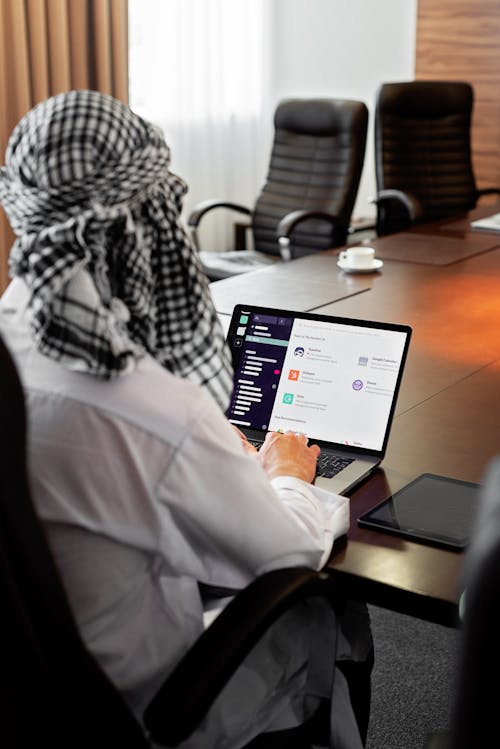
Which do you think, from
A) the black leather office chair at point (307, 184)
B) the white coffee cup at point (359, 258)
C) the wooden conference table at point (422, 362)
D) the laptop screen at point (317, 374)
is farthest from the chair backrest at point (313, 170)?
the laptop screen at point (317, 374)

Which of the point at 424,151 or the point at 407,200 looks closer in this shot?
the point at 407,200

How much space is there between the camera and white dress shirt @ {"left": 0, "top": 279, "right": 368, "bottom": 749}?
1162mm

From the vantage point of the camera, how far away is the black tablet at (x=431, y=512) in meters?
1.46

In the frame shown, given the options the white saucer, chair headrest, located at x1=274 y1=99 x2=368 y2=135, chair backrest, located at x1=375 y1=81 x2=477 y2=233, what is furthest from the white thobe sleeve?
chair backrest, located at x1=375 y1=81 x2=477 y2=233

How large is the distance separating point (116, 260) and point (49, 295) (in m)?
0.11

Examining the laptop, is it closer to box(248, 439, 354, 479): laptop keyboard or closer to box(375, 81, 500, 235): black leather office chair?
box(248, 439, 354, 479): laptop keyboard

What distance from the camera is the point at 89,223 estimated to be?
112 centimetres

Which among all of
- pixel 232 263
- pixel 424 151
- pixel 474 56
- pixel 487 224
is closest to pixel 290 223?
→ pixel 232 263

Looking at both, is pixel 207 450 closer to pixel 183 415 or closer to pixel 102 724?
pixel 183 415

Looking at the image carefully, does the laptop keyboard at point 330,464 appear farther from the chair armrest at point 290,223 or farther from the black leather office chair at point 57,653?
the chair armrest at point 290,223

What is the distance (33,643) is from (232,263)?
3760mm

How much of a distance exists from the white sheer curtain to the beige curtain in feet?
2.04

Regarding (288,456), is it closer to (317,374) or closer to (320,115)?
(317,374)

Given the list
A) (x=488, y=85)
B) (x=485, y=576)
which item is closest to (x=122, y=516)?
(x=485, y=576)
